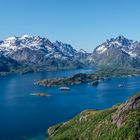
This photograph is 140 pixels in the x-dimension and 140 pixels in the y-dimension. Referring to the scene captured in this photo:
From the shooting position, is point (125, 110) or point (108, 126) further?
point (108, 126)

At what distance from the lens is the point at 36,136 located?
156750 mm

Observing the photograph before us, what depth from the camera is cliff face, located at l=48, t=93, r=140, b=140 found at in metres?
117

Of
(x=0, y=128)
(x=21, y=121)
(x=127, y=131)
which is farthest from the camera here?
(x=21, y=121)

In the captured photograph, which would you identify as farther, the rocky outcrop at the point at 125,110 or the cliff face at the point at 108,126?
the rocky outcrop at the point at 125,110

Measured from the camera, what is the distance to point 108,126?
128625mm

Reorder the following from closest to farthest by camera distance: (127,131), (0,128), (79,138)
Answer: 1. (127,131)
2. (79,138)
3. (0,128)

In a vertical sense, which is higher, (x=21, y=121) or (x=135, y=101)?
(x=135, y=101)

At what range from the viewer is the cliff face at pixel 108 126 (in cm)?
11712

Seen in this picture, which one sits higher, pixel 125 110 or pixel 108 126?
pixel 125 110

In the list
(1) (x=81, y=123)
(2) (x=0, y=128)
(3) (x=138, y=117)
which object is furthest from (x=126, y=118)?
(2) (x=0, y=128)

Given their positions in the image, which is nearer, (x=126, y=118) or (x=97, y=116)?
(x=126, y=118)

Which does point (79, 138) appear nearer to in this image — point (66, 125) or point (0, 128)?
point (66, 125)

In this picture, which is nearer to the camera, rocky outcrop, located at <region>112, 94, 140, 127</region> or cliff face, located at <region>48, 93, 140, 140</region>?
cliff face, located at <region>48, 93, 140, 140</region>

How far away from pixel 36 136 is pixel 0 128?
25.2 meters
